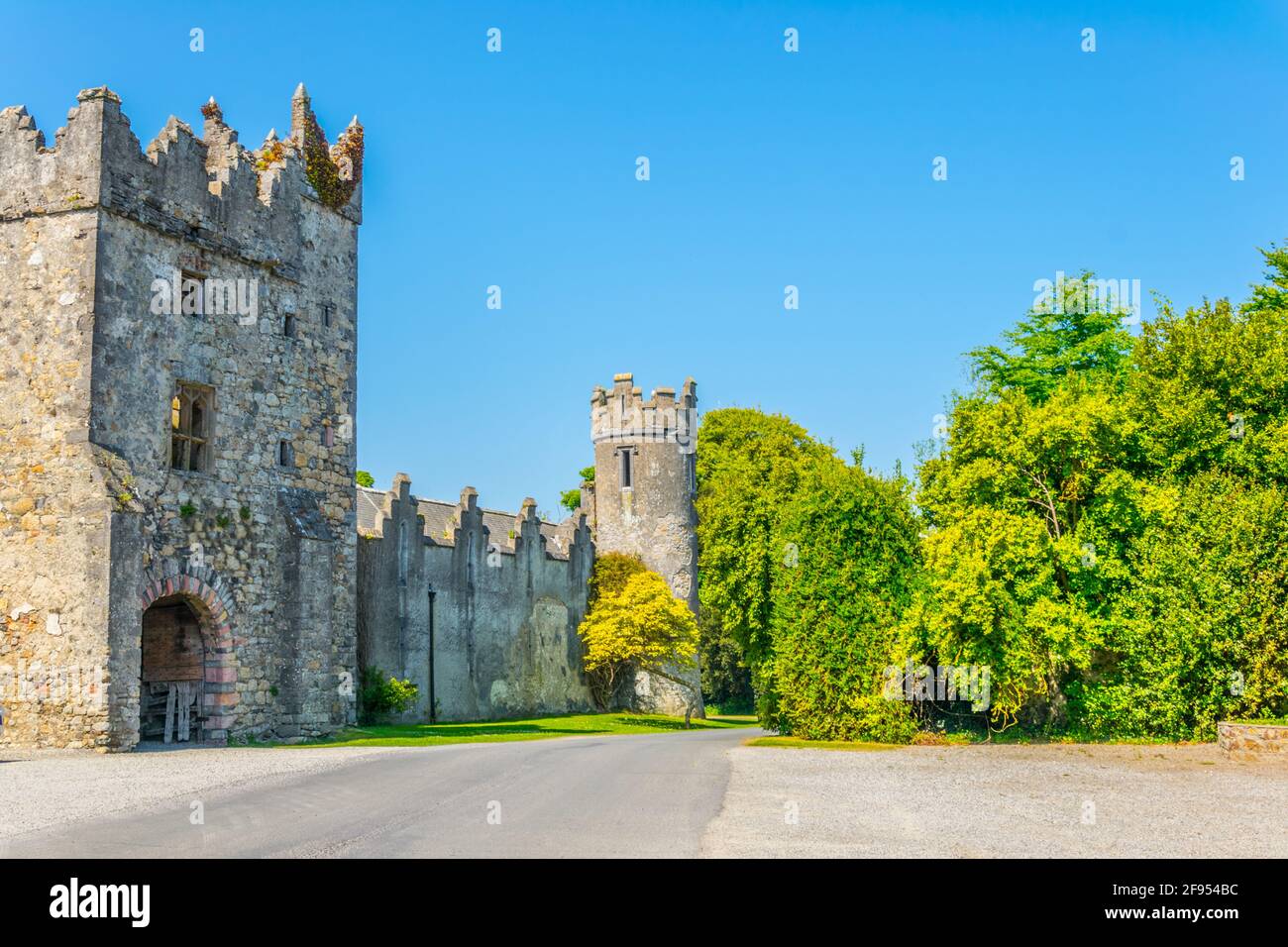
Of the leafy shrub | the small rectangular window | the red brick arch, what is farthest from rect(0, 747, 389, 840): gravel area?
the leafy shrub

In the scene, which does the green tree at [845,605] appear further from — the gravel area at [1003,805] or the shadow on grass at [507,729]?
the shadow on grass at [507,729]

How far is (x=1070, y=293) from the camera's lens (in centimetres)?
4288

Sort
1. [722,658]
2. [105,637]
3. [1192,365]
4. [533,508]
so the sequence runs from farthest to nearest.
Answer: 1. [722,658]
2. [533,508]
3. [1192,365]
4. [105,637]

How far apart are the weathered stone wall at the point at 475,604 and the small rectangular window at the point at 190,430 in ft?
44.2

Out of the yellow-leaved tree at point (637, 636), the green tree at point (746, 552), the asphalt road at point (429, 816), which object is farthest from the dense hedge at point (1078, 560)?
the yellow-leaved tree at point (637, 636)

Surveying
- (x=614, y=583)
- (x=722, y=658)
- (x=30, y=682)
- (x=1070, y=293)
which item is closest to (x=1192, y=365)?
(x=1070, y=293)

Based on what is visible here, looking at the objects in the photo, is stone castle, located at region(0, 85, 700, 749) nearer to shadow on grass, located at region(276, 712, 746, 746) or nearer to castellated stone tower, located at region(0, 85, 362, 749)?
castellated stone tower, located at region(0, 85, 362, 749)

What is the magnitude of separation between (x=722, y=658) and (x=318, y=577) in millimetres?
45126

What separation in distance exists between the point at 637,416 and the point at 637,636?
10700 mm

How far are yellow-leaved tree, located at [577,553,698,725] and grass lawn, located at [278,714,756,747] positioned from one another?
2.33 meters

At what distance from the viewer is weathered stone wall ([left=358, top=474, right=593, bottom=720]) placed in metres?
44.3

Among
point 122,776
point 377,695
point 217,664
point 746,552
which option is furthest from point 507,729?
point 122,776

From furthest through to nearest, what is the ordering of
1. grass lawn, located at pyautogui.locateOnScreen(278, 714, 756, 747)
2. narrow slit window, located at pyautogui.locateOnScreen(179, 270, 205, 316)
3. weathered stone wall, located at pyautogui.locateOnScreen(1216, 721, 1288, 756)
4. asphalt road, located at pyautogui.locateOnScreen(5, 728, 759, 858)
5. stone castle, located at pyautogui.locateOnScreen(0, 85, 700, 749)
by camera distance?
1. grass lawn, located at pyautogui.locateOnScreen(278, 714, 756, 747)
2. narrow slit window, located at pyautogui.locateOnScreen(179, 270, 205, 316)
3. stone castle, located at pyautogui.locateOnScreen(0, 85, 700, 749)
4. weathered stone wall, located at pyautogui.locateOnScreen(1216, 721, 1288, 756)
5. asphalt road, located at pyautogui.locateOnScreen(5, 728, 759, 858)
